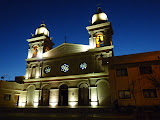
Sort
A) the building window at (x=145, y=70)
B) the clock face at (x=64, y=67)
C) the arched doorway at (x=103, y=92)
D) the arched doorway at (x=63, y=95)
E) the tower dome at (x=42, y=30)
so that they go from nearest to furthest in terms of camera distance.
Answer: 1. the building window at (x=145, y=70)
2. the arched doorway at (x=103, y=92)
3. the arched doorway at (x=63, y=95)
4. the clock face at (x=64, y=67)
5. the tower dome at (x=42, y=30)

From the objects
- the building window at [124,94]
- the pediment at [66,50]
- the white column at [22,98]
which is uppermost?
the pediment at [66,50]

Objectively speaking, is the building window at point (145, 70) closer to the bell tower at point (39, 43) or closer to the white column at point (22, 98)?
the bell tower at point (39, 43)

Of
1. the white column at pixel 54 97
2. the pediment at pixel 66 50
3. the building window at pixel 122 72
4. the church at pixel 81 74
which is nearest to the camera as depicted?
the church at pixel 81 74

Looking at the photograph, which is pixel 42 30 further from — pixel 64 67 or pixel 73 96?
pixel 73 96

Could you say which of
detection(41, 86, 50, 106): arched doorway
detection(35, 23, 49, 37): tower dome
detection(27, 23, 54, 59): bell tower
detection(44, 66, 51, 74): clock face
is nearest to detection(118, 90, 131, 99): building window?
detection(41, 86, 50, 106): arched doorway

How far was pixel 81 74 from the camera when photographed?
23266 millimetres

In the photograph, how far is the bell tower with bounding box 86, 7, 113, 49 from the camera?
2533 centimetres

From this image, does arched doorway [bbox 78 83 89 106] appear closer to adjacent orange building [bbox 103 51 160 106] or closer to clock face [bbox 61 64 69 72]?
clock face [bbox 61 64 69 72]

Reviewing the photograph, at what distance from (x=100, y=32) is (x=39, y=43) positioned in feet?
45.2

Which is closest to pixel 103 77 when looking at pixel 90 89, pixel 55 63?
pixel 90 89

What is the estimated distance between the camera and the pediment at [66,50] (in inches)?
1025

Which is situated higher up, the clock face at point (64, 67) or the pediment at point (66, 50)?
the pediment at point (66, 50)

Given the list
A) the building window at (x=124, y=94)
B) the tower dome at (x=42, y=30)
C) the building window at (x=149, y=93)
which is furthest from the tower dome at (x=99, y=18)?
the building window at (x=149, y=93)

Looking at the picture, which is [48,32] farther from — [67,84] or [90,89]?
[90,89]
